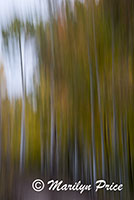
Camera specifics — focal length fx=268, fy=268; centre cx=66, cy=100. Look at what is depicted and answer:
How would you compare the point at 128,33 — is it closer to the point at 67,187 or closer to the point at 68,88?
the point at 68,88

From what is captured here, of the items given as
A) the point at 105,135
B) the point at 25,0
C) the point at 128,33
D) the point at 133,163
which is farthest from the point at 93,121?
the point at 25,0

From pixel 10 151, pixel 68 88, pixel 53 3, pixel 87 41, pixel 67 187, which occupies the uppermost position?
pixel 53 3

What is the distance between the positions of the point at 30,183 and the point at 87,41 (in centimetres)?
43

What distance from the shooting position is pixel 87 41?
0.78 metres

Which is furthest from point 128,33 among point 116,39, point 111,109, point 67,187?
point 67,187

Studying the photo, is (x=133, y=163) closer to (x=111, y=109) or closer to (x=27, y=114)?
(x=111, y=109)

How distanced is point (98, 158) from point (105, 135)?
0.22 ft

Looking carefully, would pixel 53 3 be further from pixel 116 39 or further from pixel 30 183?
pixel 30 183

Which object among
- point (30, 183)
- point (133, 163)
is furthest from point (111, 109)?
point (30, 183)

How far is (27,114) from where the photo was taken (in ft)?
2.49

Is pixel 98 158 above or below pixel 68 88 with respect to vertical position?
below

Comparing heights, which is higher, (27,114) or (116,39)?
(116,39)

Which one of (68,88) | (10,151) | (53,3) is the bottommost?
(10,151)

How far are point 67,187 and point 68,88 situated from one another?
10.9 inches
